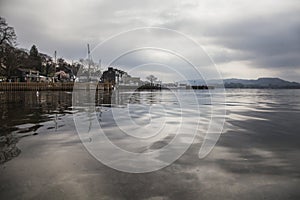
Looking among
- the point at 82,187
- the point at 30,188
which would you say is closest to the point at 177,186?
the point at 82,187

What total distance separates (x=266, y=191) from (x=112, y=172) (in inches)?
98.3

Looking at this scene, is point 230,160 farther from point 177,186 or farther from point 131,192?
point 131,192

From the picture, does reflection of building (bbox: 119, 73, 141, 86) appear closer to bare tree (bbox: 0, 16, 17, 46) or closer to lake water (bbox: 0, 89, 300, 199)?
bare tree (bbox: 0, 16, 17, 46)

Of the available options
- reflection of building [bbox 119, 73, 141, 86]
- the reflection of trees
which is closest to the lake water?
the reflection of trees

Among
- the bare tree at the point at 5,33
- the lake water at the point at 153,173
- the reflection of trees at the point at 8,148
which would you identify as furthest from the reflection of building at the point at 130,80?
the lake water at the point at 153,173

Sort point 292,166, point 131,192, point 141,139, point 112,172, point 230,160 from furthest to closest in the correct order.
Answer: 1. point 141,139
2. point 230,160
3. point 292,166
4. point 112,172
5. point 131,192

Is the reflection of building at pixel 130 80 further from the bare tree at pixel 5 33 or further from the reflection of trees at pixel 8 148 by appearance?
the reflection of trees at pixel 8 148

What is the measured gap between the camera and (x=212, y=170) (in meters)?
4.64

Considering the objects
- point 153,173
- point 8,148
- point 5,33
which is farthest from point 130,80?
point 153,173

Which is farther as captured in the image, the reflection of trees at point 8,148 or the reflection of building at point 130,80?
the reflection of building at point 130,80

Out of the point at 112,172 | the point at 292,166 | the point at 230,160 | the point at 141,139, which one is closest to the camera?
the point at 112,172

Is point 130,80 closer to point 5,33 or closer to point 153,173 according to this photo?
point 5,33

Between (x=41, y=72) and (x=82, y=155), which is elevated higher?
(x=41, y=72)

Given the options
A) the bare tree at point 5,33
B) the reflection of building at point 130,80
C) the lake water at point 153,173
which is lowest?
the lake water at point 153,173
